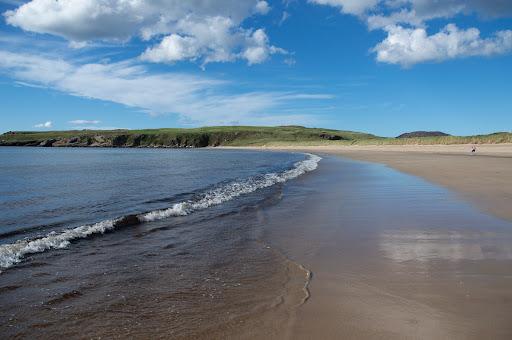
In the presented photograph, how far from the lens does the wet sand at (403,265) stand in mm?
4141

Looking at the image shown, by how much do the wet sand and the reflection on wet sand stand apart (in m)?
0.02

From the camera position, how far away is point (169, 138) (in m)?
182

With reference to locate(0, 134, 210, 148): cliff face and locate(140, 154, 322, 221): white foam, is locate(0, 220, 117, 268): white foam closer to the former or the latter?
locate(140, 154, 322, 221): white foam

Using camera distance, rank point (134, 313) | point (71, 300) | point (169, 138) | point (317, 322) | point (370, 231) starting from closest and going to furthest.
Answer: point (317, 322)
point (134, 313)
point (71, 300)
point (370, 231)
point (169, 138)

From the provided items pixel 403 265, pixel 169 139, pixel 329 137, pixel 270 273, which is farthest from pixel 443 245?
pixel 169 139

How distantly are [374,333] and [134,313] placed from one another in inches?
107

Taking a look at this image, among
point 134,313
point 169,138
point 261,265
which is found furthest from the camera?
point 169,138

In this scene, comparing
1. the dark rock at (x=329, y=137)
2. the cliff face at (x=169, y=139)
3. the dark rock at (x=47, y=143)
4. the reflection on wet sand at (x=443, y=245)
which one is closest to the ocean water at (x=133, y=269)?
the reflection on wet sand at (x=443, y=245)

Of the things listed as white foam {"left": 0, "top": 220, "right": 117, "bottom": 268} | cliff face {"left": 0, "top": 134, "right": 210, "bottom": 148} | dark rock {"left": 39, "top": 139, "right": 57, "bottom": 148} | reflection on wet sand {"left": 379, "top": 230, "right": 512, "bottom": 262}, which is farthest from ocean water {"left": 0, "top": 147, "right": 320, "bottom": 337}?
dark rock {"left": 39, "top": 139, "right": 57, "bottom": 148}

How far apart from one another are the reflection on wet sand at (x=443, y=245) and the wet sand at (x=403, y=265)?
17 mm

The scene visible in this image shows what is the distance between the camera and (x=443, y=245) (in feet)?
24.3

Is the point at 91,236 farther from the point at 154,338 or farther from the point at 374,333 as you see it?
the point at 374,333

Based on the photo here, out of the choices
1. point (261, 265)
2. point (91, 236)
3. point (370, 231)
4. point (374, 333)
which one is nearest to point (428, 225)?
point (370, 231)

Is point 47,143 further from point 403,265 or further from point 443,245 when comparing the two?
point 403,265
